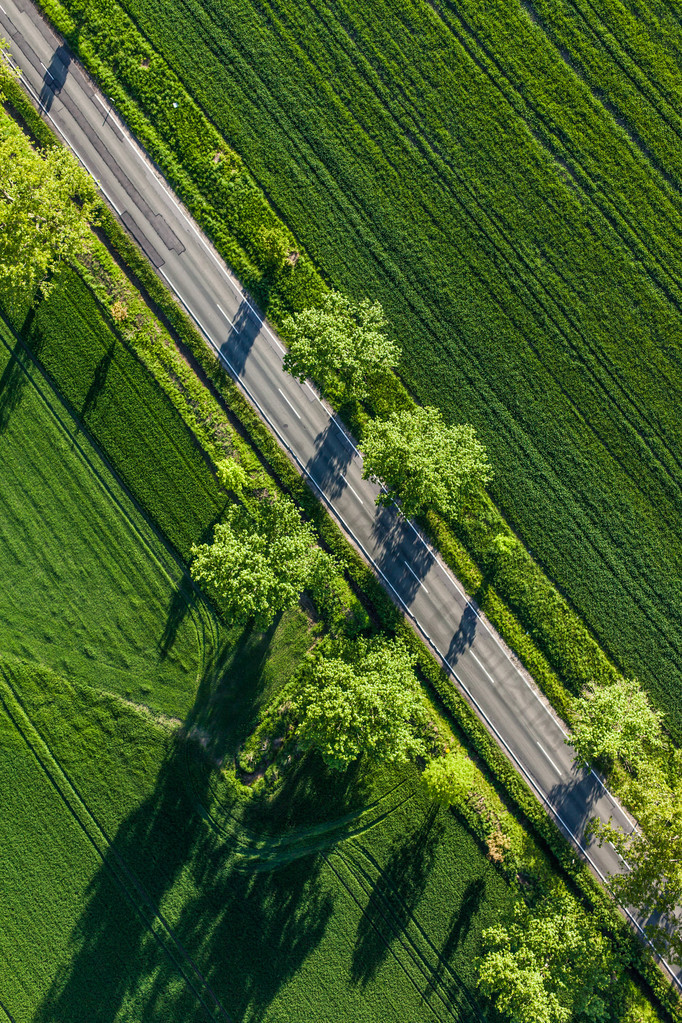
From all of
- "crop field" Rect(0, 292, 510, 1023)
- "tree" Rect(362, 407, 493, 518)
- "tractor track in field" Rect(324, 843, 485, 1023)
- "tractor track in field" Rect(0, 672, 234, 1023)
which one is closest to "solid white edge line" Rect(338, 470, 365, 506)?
"tree" Rect(362, 407, 493, 518)

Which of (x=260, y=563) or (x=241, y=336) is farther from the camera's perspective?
(x=241, y=336)

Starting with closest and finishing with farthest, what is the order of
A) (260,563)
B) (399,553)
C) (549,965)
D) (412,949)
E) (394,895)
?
(260,563) → (549,965) → (412,949) → (394,895) → (399,553)

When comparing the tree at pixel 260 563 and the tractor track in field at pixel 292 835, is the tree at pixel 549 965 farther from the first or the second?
the tree at pixel 260 563

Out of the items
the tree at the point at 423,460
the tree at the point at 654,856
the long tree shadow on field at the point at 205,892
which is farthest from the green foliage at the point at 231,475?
the tree at the point at 654,856

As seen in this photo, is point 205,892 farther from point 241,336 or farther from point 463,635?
point 241,336

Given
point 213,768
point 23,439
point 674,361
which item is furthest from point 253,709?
point 674,361

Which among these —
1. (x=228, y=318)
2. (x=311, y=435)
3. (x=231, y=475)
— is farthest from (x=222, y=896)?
(x=228, y=318)
